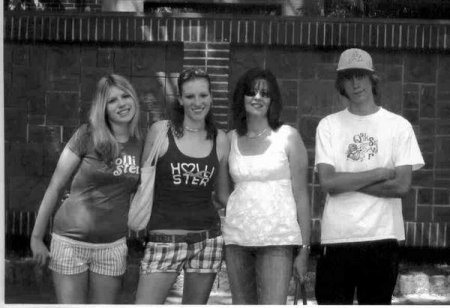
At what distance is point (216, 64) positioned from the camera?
652 centimetres

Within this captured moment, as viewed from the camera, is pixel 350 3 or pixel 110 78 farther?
pixel 350 3

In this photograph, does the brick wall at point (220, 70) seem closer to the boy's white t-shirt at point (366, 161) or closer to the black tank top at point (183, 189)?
the boy's white t-shirt at point (366, 161)

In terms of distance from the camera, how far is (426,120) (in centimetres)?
652

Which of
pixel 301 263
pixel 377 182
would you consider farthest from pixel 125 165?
pixel 377 182

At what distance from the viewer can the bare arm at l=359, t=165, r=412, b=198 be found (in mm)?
4691

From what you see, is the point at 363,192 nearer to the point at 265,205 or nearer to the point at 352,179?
the point at 352,179

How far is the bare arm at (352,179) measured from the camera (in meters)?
4.69

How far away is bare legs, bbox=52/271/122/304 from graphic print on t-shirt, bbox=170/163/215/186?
1.90 ft

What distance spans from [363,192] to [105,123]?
50.9 inches

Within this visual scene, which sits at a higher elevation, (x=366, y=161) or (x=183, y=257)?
(x=366, y=161)

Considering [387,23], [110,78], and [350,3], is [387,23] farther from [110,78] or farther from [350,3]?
[110,78]

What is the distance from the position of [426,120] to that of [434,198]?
525 mm

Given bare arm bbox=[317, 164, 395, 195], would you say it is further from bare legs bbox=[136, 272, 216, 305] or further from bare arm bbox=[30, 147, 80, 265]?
bare arm bbox=[30, 147, 80, 265]

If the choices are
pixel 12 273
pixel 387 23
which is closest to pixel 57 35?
pixel 12 273
